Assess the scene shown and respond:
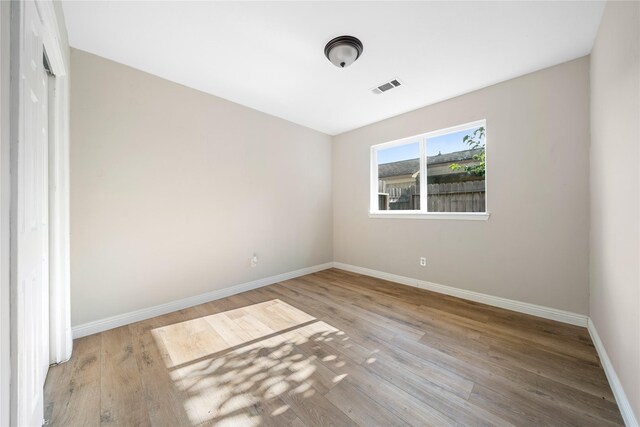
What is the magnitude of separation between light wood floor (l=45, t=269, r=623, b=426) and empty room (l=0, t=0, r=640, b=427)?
0.06 ft

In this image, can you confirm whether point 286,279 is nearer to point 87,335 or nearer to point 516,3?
point 87,335

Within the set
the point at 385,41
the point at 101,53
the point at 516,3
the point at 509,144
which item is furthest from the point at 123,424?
the point at 509,144

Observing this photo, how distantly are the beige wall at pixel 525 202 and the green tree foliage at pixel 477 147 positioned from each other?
0.15 m

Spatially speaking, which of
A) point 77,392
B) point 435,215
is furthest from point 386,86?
point 77,392

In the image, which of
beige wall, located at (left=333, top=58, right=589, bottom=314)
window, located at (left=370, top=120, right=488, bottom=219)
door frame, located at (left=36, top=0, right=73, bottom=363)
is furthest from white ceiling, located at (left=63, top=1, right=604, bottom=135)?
window, located at (left=370, top=120, right=488, bottom=219)

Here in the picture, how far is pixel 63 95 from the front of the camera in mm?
1751

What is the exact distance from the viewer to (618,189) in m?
1.48

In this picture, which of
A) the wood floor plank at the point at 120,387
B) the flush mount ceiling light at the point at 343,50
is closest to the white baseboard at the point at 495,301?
the flush mount ceiling light at the point at 343,50

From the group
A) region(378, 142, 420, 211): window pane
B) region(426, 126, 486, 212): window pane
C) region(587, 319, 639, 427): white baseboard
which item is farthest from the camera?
region(378, 142, 420, 211): window pane

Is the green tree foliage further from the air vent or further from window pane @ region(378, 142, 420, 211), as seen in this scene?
the air vent

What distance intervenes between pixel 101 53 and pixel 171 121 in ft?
2.40

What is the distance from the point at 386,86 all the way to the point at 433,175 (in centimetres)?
137

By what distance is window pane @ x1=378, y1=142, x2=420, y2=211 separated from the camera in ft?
11.5

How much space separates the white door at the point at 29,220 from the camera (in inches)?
34.9
